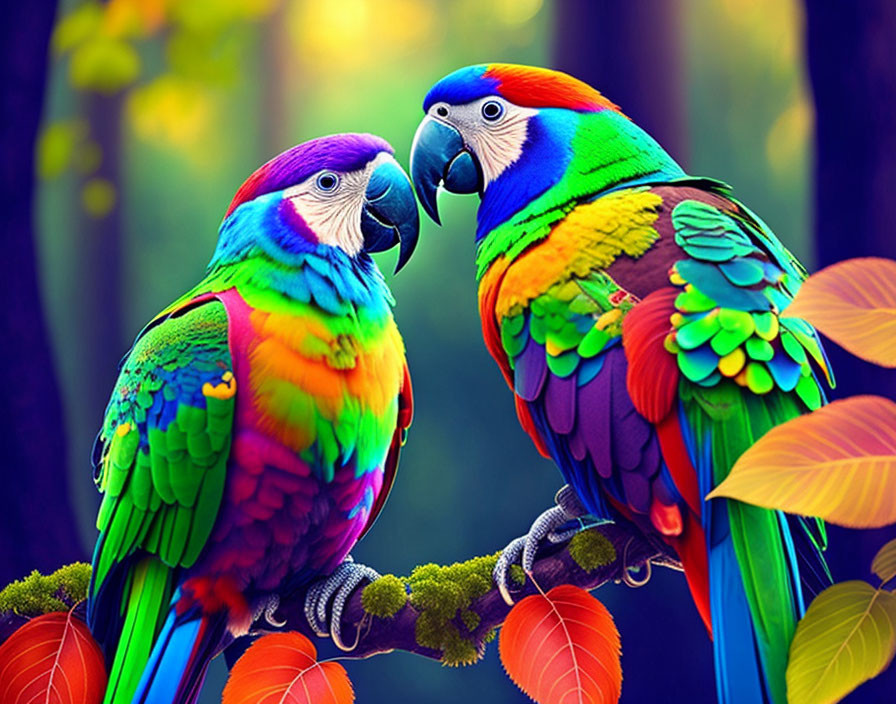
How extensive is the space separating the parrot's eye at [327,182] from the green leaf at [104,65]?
84 cm

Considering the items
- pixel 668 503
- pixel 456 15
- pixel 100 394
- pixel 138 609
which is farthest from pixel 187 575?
pixel 456 15

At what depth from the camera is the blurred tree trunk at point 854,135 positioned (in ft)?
4.44

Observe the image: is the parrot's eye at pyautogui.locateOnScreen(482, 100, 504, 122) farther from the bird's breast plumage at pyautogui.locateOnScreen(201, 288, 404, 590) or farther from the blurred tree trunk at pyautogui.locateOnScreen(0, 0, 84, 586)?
the blurred tree trunk at pyautogui.locateOnScreen(0, 0, 84, 586)

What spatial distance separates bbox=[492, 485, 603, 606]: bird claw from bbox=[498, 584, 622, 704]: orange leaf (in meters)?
0.05

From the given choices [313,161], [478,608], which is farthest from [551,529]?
[313,161]

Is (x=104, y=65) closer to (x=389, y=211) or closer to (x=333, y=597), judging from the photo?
(x=389, y=211)

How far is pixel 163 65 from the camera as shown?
1591 millimetres

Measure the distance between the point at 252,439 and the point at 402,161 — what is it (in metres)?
0.73

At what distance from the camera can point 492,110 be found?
0.92m

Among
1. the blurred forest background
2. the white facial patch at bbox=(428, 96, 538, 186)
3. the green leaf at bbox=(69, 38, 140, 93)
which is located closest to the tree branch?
the white facial patch at bbox=(428, 96, 538, 186)

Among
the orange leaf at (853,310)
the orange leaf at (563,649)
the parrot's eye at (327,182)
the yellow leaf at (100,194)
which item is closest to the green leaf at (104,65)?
the yellow leaf at (100,194)

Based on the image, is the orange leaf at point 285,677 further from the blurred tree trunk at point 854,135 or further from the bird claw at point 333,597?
the blurred tree trunk at point 854,135

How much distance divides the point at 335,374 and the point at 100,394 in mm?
854

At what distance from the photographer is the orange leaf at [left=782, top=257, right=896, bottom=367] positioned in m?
0.54
